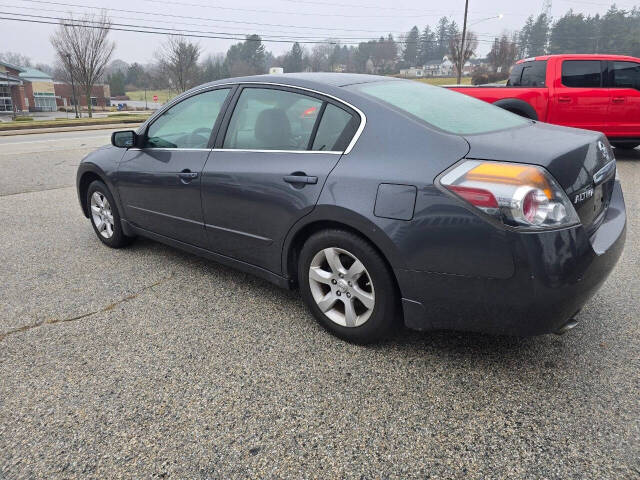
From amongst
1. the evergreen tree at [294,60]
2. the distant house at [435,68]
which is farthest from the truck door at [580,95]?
the distant house at [435,68]

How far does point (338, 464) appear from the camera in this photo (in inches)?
74.2

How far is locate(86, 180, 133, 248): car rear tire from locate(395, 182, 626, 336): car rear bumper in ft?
9.74

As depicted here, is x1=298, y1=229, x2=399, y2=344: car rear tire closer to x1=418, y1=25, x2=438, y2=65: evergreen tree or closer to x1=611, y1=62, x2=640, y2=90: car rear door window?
x1=611, y1=62, x2=640, y2=90: car rear door window

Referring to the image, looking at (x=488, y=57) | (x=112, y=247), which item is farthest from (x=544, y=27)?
(x=112, y=247)

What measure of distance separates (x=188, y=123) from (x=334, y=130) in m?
1.43

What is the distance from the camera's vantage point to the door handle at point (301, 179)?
265 centimetres

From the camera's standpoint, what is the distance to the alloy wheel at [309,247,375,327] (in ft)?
8.41

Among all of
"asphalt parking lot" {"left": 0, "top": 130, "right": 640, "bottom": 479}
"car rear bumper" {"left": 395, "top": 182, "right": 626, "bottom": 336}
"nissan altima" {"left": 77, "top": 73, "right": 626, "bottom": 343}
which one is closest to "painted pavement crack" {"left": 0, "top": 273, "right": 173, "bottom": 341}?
"asphalt parking lot" {"left": 0, "top": 130, "right": 640, "bottom": 479}

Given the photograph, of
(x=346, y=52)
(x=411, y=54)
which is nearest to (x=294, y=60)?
(x=346, y=52)

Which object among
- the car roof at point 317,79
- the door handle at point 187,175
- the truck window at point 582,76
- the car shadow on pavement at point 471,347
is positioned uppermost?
the truck window at point 582,76

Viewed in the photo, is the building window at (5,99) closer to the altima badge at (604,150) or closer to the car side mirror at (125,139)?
the car side mirror at (125,139)

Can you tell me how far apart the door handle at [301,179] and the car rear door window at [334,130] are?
19cm

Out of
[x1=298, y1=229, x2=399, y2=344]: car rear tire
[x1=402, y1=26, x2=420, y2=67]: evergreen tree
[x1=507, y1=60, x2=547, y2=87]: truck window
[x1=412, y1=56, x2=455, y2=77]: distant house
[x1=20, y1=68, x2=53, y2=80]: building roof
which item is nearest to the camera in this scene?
[x1=298, y1=229, x2=399, y2=344]: car rear tire

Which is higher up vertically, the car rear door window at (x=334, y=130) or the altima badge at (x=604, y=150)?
the car rear door window at (x=334, y=130)
